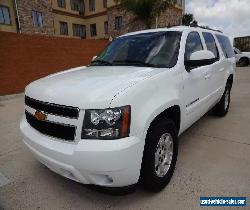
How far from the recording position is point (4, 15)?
2231 centimetres

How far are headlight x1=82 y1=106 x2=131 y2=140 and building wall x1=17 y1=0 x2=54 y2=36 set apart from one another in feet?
76.5

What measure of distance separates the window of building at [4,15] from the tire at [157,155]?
23942 mm

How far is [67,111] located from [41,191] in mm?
1261

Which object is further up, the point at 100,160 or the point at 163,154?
the point at 100,160

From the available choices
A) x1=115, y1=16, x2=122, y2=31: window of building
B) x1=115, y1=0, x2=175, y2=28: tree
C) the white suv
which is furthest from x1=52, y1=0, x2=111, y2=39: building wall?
the white suv

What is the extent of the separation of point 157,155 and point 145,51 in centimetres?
149

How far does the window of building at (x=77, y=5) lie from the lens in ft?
106

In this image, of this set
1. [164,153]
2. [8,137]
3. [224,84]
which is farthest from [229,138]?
[8,137]

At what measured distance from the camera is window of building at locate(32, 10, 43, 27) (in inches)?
922

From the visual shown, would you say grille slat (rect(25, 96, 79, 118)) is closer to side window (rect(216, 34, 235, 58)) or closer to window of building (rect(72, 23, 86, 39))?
side window (rect(216, 34, 235, 58))

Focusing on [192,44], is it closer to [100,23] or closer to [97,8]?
[100,23]

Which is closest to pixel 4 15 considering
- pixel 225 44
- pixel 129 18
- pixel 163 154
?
pixel 129 18

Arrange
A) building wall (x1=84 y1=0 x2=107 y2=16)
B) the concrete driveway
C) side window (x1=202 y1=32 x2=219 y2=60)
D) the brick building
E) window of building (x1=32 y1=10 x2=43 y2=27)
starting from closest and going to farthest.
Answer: the concrete driveway → side window (x1=202 y1=32 x2=219 y2=60) → the brick building → window of building (x1=32 y1=10 x2=43 y2=27) → building wall (x1=84 y1=0 x2=107 y2=16)

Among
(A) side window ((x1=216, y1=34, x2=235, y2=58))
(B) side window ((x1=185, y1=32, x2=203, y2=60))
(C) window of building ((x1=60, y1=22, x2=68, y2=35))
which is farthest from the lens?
(C) window of building ((x1=60, y1=22, x2=68, y2=35))
